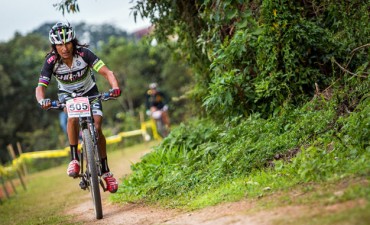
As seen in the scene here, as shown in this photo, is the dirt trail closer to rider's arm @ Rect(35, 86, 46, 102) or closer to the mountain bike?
the mountain bike

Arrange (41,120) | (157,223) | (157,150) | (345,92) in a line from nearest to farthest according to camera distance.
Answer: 1. (157,223)
2. (345,92)
3. (157,150)
4. (41,120)

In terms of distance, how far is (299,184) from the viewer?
16.4ft

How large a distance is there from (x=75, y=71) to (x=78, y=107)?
0.81 meters

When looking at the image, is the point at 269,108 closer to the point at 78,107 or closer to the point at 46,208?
the point at 78,107

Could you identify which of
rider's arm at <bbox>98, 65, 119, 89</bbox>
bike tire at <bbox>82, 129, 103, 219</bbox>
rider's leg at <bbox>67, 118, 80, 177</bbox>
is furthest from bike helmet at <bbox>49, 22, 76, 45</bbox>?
bike tire at <bbox>82, 129, 103, 219</bbox>

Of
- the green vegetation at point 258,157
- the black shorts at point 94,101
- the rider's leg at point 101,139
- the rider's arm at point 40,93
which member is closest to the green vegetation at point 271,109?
the green vegetation at point 258,157

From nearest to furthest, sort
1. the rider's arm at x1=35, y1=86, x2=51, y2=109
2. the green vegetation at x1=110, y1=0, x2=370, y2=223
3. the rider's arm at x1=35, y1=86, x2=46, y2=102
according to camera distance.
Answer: the green vegetation at x1=110, y1=0, x2=370, y2=223, the rider's arm at x1=35, y1=86, x2=51, y2=109, the rider's arm at x1=35, y1=86, x2=46, y2=102

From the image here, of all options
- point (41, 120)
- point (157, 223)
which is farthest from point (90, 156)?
point (41, 120)

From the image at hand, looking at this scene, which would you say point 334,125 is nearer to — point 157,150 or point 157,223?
point 157,223

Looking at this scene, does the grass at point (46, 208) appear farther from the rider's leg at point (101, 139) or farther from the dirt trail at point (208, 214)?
the rider's leg at point (101, 139)

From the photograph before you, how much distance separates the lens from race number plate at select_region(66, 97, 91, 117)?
6.47 metres

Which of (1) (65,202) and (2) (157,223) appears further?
(1) (65,202)

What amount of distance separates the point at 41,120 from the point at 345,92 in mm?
32633

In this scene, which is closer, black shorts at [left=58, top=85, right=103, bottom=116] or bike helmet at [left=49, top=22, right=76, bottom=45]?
black shorts at [left=58, top=85, right=103, bottom=116]
